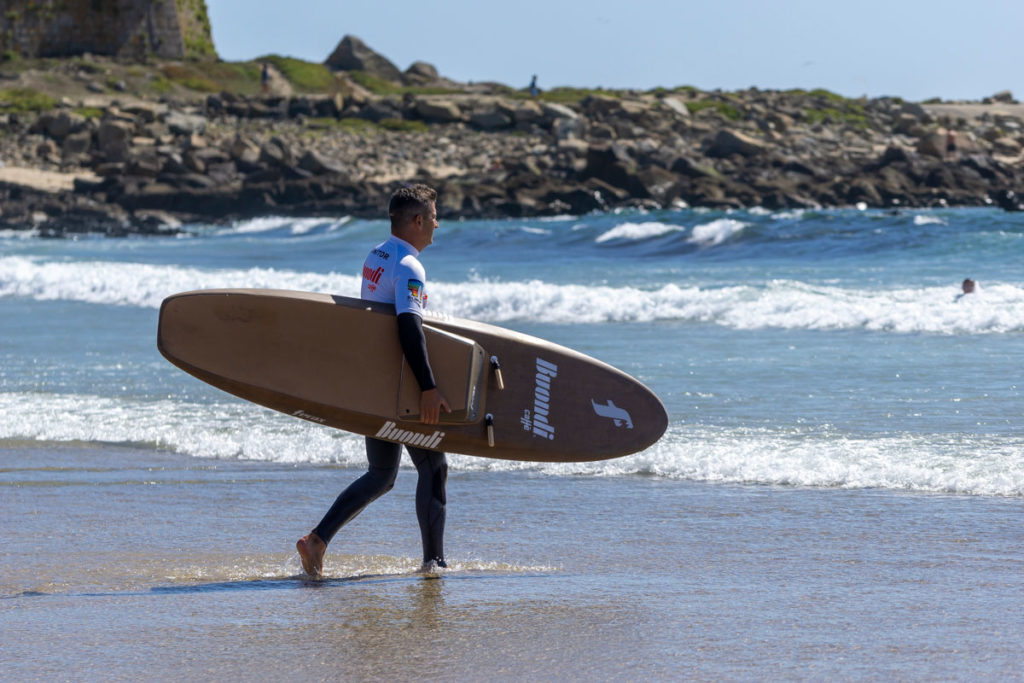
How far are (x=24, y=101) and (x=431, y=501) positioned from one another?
5027 cm

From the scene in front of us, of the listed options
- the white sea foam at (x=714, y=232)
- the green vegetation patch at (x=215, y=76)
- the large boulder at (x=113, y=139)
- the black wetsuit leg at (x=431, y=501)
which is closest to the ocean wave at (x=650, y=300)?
the white sea foam at (x=714, y=232)

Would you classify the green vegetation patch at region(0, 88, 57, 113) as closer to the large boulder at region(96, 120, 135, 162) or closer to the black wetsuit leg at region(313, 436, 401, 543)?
the large boulder at region(96, 120, 135, 162)

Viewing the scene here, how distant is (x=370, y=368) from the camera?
472 centimetres

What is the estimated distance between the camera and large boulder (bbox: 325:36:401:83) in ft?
214

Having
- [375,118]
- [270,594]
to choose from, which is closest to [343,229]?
[375,118]

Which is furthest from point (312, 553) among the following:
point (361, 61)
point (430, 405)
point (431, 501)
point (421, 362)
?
point (361, 61)

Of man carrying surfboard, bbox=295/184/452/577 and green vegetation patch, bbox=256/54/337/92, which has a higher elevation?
green vegetation patch, bbox=256/54/337/92

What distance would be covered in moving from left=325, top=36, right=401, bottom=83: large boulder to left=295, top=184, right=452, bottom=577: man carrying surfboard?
62.1 metres

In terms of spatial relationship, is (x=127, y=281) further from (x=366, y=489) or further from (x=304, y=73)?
(x=304, y=73)

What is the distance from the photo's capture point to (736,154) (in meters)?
40.1

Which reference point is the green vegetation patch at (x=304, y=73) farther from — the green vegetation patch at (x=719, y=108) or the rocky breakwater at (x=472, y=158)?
the green vegetation patch at (x=719, y=108)

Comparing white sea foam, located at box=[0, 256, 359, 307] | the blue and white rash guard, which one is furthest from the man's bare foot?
white sea foam, located at box=[0, 256, 359, 307]

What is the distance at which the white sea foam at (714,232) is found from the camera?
25.5m

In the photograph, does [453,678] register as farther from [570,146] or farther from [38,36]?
[38,36]
